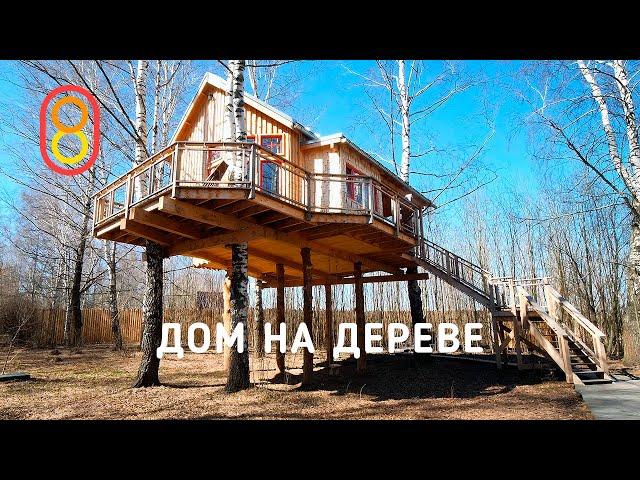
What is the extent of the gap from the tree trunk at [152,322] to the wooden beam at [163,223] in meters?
1.09

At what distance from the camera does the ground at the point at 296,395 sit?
6.59 meters

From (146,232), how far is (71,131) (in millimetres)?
8930

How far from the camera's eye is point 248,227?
325 inches

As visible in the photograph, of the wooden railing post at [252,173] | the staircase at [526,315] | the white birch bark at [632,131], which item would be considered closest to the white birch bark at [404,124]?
the staircase at [526,315]

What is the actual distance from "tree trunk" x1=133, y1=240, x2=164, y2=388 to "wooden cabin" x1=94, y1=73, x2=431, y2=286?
0.44 meters

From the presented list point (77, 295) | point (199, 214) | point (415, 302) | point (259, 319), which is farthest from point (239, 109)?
point (77, 295)

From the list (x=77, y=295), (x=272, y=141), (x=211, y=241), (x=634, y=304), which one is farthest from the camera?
(x=77, y=295)

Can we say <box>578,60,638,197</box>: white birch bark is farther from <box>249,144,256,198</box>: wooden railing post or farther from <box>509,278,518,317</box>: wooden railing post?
<box>249,144,256,198</box>: wooden railing post

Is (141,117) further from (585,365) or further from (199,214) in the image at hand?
(585,365)

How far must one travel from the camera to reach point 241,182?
6922 millimetres

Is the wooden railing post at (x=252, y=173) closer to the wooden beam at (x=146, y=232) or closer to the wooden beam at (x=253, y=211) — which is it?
the wooden beam at (x=253, y=211)
